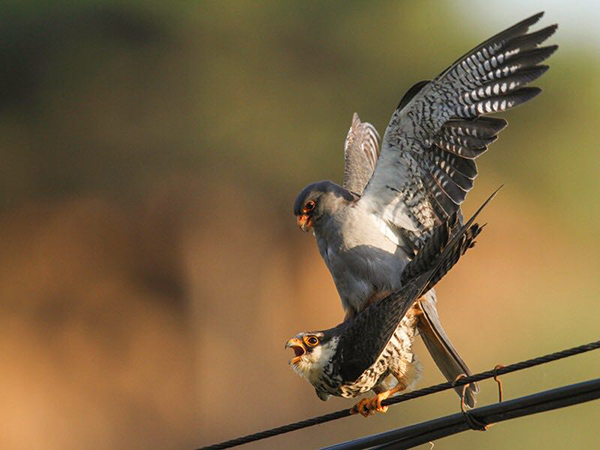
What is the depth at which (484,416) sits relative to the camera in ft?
12.6

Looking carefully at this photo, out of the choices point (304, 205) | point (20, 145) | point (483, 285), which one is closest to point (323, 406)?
point (483, 285)

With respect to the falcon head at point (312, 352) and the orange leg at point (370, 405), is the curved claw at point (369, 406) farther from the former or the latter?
the falcon head at point (312, 352)

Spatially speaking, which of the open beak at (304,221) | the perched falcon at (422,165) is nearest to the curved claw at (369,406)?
the perched falcon at (422,165)

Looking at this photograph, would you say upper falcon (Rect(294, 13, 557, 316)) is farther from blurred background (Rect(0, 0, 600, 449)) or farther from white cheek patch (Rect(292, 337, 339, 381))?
blurred background (Rect(0, 0, 600, 449))

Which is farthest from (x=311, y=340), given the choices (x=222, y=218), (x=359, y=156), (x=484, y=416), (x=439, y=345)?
(x=222, y=218)

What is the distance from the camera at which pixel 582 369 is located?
21359 millimetres

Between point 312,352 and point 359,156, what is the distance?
3.46 metres

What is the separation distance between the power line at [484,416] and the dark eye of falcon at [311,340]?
1.15 m

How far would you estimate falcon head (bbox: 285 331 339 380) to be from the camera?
16.8 ft

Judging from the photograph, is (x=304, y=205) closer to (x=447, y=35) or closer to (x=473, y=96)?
(x=473, y=96)

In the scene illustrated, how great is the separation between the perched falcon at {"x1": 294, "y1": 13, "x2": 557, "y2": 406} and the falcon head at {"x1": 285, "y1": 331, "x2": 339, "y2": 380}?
977 mm

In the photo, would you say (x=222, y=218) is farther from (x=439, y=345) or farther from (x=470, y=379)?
(x=470, y=379)

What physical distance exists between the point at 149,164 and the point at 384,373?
1527 centimetres

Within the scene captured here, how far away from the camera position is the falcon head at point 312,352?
5.11 m
